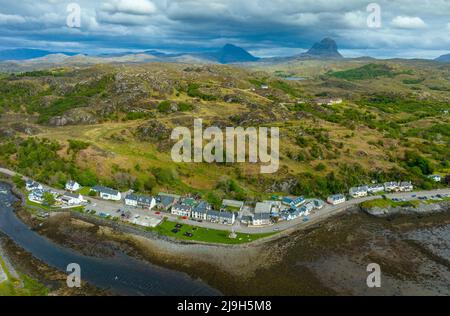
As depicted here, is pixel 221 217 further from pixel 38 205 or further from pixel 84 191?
pixel 38 205

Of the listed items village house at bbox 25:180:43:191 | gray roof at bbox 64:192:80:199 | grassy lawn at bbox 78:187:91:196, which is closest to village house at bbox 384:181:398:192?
grassy lawn at bbox 78:187:91:196

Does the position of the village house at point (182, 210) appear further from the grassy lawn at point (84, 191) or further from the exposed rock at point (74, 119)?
the exposed rock at point (74, 119)

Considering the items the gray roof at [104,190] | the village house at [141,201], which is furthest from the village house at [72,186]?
the village house at [141,201]

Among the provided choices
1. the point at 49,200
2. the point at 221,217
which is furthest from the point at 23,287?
the point at 221,217

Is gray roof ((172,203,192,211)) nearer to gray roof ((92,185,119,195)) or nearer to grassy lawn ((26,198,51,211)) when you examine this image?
gray roof ((92,185,119,195))
